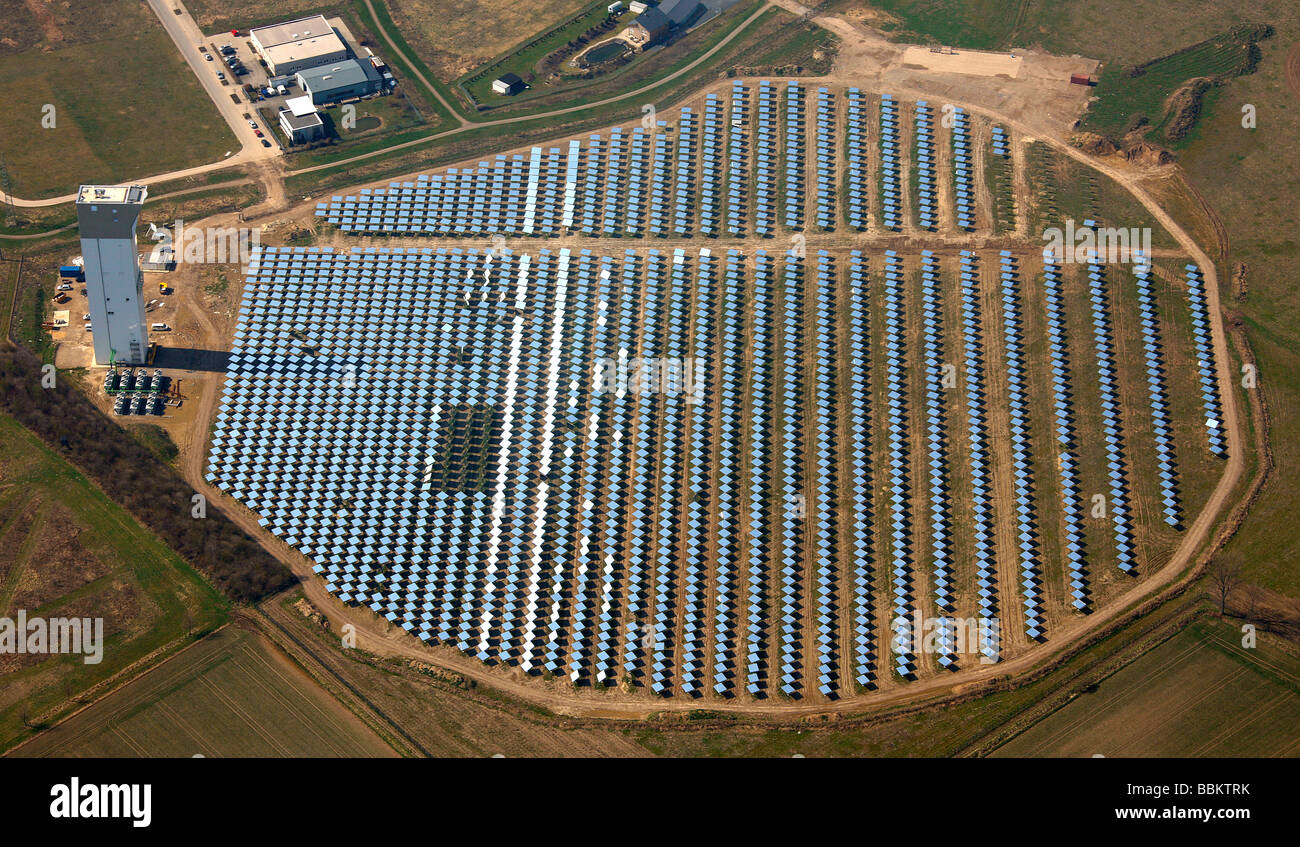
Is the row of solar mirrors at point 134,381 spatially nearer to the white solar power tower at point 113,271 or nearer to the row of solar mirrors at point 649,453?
A: the white solar power tower at point 113,271

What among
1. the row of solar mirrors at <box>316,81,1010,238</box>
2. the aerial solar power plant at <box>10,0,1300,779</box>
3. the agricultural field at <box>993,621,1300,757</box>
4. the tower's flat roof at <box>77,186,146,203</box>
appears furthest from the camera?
the row of solar mirrors at <box>316,81,1010,238</box>

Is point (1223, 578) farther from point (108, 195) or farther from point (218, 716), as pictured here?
point (108, 195)

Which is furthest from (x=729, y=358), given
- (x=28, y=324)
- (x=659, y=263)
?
(x=28, y=324)

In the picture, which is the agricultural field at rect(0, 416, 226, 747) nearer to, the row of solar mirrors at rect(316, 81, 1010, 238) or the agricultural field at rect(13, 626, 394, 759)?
the agricultural field at rect(13, 626, 394, 759)

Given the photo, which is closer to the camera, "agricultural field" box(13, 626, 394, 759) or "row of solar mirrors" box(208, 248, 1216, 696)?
"agricultural field" box(13, 626, 394, 759)

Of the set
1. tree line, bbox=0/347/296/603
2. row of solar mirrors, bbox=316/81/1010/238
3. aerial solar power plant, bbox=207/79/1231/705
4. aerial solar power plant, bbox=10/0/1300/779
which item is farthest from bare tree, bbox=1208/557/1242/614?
tree line, bbox=0/347/296/603
